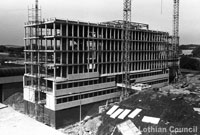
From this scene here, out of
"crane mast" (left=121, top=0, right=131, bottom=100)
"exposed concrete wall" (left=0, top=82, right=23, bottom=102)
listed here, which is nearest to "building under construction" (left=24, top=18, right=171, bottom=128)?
"crane mast" (left=121, top=0, right=131, bottom=100)

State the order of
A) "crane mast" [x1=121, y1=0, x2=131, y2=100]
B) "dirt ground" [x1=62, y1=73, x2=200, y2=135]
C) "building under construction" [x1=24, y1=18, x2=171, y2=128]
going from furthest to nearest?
1. "crane mast" [x1=121, y1=0, x2=131, y2=100]
2. "building under construction" [x1=24, y1=18, x2=171, y2=128]
3. "dirt ground" [x1=62, y1=73, x2=200, y2=135]

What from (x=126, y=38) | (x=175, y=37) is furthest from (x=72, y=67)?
(x=175, y=37)

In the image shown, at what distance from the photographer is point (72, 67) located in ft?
150

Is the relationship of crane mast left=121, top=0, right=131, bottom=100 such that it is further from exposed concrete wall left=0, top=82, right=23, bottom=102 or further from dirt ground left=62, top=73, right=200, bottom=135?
exposed concrete wall left=0, top=82, right=23, bottom=102

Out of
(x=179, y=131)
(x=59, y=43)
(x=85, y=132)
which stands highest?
(x=59, y=43)

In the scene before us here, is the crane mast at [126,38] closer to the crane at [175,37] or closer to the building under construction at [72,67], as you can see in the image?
the building under construction at [72,67]

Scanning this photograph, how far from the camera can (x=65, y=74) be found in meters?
44.9

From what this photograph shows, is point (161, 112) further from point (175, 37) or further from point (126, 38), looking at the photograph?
point (175, 37)

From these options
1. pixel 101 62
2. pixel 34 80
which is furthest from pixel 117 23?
pixel 34 80

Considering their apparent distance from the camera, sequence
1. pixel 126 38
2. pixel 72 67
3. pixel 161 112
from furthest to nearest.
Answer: pixel 126 38 < pixel 72 67 < pixel 161 112

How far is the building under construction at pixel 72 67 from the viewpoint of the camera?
143 ft

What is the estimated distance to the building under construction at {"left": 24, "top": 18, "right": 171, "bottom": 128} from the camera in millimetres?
43594

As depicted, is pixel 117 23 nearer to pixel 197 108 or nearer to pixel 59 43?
pixel 59 43

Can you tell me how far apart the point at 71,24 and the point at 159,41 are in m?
40.1
